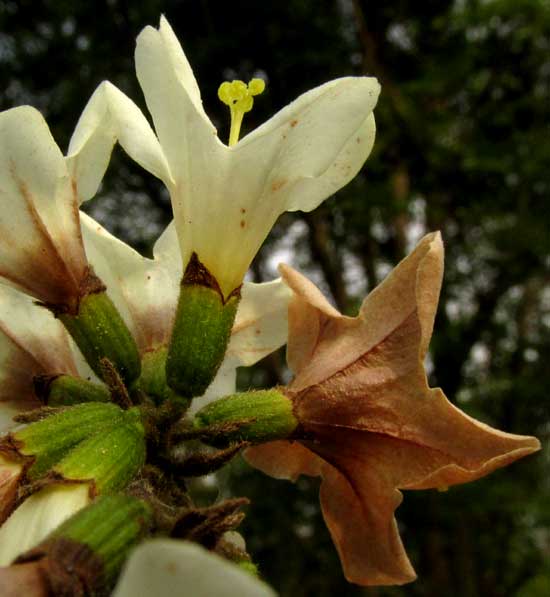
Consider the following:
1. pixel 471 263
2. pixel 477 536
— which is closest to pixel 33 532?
pixel 471 263

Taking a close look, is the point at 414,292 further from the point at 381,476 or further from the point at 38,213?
the point at 38,213

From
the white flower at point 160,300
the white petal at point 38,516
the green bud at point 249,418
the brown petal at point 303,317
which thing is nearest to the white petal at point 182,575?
the white petal at point 38,516

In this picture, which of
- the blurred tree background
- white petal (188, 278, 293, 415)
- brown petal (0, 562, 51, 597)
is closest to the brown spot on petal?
white petal (188, 278, 293, 415)

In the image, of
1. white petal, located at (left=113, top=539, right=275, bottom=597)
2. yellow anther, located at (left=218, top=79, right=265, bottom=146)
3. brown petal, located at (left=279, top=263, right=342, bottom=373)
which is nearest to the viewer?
white petal, located at (left=113, top=539, right=275, bottom=597)

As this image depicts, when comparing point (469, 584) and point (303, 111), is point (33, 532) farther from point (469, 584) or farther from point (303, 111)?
point (469, 584)

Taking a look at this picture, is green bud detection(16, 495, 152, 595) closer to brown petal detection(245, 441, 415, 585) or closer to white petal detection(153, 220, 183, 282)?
brown petal detection(245, 441, 415, 585)

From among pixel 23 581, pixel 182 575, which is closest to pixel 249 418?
pixel 23 581
